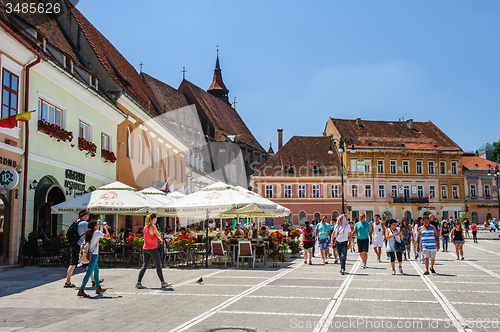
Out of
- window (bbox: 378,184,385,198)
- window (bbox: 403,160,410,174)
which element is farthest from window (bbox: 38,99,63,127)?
window (bbox: 403,160,410,174)

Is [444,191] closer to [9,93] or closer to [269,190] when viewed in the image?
[269,190]

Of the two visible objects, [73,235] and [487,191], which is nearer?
[73,235]

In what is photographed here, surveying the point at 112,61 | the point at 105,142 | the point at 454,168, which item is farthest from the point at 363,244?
the point at 454,168

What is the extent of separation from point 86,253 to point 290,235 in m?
12.8

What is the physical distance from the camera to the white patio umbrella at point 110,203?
15.9 m

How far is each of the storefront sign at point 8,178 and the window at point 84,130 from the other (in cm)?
663

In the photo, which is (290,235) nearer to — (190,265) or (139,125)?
(190,265)

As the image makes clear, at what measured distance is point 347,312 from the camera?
312 inches

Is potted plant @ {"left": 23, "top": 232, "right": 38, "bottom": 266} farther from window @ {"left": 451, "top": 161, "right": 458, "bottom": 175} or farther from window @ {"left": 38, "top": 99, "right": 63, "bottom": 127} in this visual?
window @ {"left": 451, "top": 161, "right": 458, "bottom": 175}

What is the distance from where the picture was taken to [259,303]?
8.90 metres

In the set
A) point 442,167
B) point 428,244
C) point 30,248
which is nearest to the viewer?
point 428,244

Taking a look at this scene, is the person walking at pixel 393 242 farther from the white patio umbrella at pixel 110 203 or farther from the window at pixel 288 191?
→ the window at pixel 288 191

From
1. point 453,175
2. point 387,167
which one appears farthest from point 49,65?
point 453,175

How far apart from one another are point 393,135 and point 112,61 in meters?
49.0
